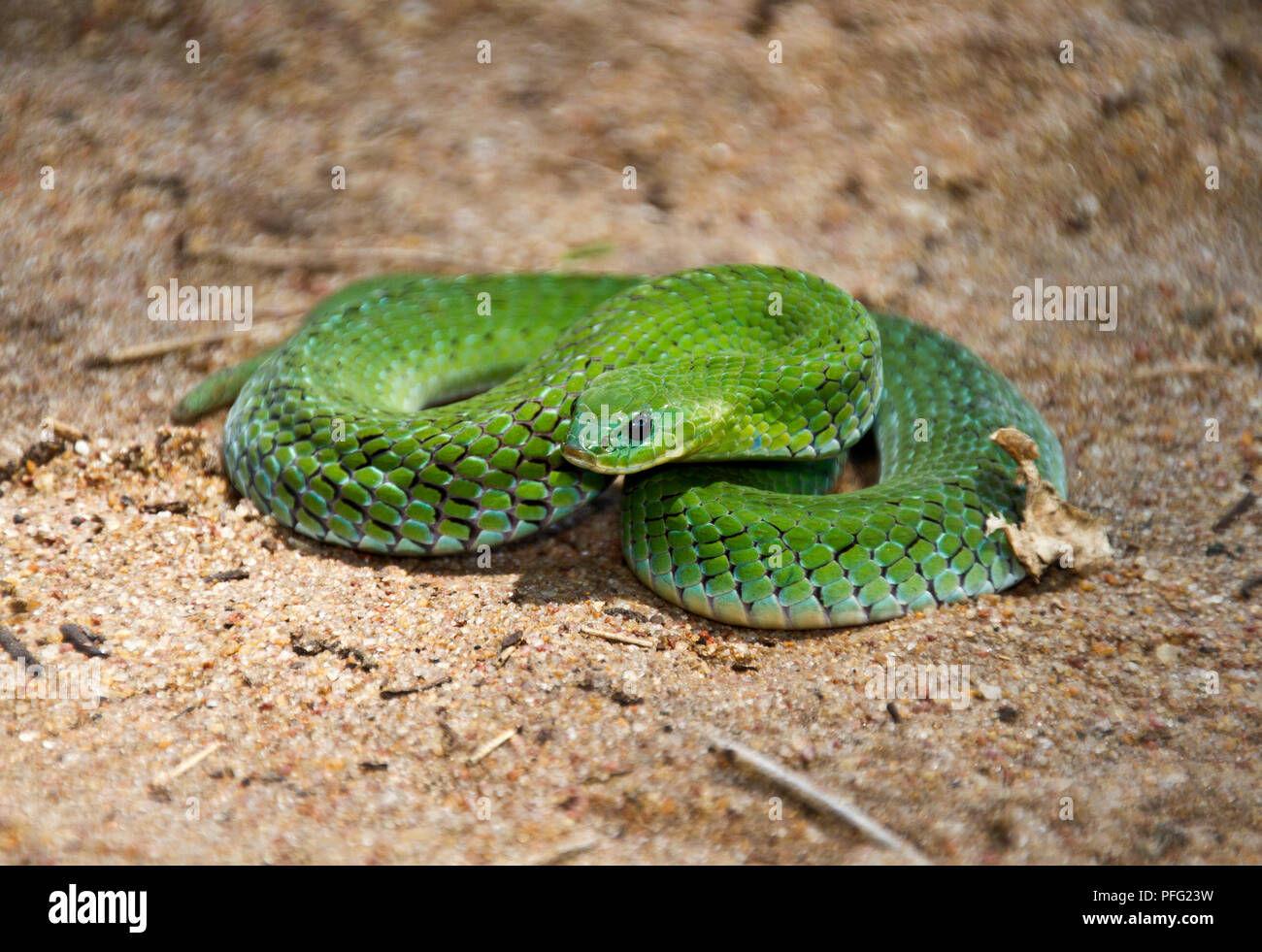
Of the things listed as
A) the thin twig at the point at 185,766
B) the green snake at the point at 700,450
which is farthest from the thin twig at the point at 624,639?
the thin twig at the point at 185,766

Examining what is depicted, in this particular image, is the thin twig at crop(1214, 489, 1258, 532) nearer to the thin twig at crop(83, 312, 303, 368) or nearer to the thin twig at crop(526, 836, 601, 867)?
the thin twig at crop(526, 836, 601, 867)

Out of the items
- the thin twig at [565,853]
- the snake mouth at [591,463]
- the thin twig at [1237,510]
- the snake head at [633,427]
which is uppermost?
the snake head at [633,427]

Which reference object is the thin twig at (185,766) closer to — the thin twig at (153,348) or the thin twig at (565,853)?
the thin twig at (565,853)

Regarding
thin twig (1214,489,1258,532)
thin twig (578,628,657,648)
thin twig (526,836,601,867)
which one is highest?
thin twig (1214,489,1258,532)

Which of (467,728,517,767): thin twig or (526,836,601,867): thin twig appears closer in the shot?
(526,836,601,867): thin twig

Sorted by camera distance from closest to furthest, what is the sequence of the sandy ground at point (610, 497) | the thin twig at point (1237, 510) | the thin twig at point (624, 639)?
the sandy ground at point (610, 497)
the thin twig at point (624, 639)
the thin twig at point (1237, 510)

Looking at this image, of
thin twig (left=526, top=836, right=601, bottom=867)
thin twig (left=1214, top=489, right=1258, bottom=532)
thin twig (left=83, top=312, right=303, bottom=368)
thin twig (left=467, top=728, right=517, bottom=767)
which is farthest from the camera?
thin twig (left=83, top=312, right=303, bottom=368)

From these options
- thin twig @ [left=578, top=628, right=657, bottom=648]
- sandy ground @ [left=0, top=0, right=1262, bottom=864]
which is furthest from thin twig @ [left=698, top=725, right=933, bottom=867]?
thin twig @ [left=578, top=628, right=657, bottom=648]
